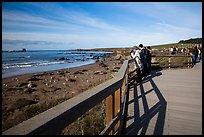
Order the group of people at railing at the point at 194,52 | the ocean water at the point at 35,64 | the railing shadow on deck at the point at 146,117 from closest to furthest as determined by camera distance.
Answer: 1. the railing shadow on deck at the point at 146,117
2. the group of people at railing at the point at 194,52
3. the ocean water at the point at 35,64

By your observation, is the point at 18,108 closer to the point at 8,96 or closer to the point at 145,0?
the point at 8,96

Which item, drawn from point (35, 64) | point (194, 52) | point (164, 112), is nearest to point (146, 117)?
point (164, 112)

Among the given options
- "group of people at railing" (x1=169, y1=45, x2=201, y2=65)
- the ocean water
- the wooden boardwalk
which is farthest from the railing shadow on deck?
the ocean water

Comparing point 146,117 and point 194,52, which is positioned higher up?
point 194,52

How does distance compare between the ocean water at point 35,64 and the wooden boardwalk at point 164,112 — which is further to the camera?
the ocean water at point 35,64

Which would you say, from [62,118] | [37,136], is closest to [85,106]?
[62,118]

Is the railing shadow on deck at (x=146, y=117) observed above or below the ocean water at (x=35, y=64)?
above

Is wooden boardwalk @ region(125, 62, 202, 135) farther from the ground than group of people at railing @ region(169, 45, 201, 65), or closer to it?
closer to it

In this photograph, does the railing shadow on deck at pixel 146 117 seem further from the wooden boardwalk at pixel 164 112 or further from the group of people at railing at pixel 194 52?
the group of people at railing at pixel 194 52

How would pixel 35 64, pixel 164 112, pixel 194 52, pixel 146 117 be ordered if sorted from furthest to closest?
pixel 35 64 → pixel 194 52 → pixel 164 112 → pixel 146 117

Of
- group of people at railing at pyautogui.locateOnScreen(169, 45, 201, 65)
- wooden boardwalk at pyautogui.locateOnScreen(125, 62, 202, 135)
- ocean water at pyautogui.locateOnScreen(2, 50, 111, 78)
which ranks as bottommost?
ocean water at pyautogui.locateOnScreen(2, 50, 111, 78)

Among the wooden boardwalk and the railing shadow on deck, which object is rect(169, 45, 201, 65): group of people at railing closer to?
the wooden boardwalk

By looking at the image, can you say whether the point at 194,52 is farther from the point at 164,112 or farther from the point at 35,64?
the point at 35,64

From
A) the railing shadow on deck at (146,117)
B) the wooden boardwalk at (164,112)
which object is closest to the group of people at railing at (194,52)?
the wooden boardwalk at (164,112)
